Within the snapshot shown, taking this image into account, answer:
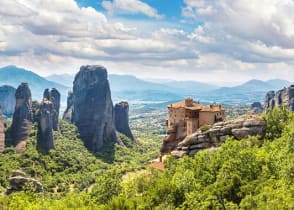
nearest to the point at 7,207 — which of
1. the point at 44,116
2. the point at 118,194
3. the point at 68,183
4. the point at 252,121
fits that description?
the point at 118,194

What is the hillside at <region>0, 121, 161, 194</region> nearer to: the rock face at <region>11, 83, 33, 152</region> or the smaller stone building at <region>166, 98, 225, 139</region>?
the rock face at <region>11, 83, 33, 152</region>

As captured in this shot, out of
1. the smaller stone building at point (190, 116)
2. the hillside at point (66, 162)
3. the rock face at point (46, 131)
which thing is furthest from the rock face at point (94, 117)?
the smaller stone building at point (190, 116)

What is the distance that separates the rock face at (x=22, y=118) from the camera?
151 metres

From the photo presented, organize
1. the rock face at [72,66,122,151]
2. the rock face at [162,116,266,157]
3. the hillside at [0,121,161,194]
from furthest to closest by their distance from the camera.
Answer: the rock face at [72,66,122,151], the hillside at [0,121,161,194], the rock face at [162,116,266,157]

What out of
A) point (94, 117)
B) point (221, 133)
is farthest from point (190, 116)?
point (94, 117)

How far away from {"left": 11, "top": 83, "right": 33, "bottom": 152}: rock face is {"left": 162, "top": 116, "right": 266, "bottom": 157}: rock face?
8126cm

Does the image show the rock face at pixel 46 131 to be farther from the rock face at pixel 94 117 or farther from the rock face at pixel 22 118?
the rock face at pixel 94 117

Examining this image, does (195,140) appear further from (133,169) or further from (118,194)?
(133,169)

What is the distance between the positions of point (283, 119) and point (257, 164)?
25900 mm

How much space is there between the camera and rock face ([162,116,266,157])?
2982 inches

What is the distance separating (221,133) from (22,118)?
93.3 meters

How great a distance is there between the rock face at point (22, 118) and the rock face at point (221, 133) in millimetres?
81264

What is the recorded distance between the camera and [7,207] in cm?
6431

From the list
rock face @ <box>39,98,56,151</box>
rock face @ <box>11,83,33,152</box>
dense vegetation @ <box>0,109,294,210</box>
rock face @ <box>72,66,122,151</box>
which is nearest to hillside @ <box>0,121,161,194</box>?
rock face @ <box>11,83,33,152</box>
